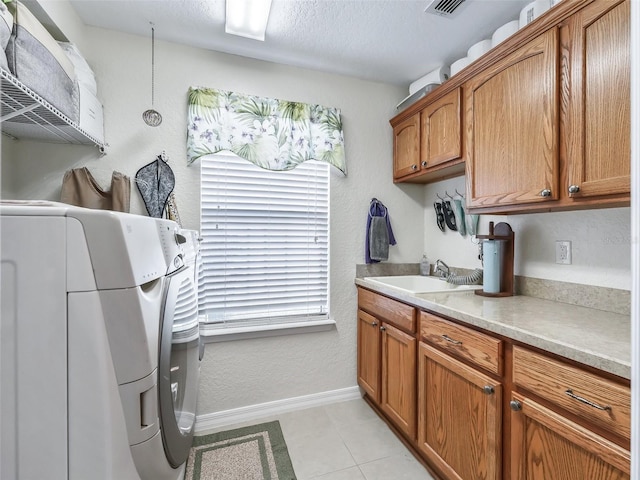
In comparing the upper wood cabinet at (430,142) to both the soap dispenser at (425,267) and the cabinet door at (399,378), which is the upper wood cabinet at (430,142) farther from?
the cabinet door at (399,378)

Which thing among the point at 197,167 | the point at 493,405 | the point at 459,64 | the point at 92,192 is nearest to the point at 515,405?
the point at 493,405

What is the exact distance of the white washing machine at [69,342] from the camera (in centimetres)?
65

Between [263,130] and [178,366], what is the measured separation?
1.54m

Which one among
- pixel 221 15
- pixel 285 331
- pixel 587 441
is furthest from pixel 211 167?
pixel 587 441

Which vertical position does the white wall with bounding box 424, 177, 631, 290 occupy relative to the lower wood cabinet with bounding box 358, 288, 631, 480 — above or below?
above

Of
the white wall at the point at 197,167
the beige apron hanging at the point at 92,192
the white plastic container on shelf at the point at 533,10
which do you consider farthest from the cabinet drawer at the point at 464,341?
the beige apron hanging at the point at 92,192

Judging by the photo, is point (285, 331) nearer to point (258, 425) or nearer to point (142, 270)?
point (258, 425)

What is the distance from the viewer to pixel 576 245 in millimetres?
1469

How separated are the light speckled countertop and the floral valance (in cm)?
117

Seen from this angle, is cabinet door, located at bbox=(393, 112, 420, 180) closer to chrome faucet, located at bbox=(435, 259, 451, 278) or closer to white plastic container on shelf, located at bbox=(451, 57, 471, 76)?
white plastic container on shelf, located at bbox=(451, 57, 471, 76)

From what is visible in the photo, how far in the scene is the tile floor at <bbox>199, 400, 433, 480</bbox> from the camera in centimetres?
159

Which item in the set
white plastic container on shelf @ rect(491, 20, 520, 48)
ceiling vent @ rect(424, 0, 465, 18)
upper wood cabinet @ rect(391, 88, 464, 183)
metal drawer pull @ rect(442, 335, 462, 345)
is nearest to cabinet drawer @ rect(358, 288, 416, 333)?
metal drawer pull @ rect(442, 335, 462, 345)

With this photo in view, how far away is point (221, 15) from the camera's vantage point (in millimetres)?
1689

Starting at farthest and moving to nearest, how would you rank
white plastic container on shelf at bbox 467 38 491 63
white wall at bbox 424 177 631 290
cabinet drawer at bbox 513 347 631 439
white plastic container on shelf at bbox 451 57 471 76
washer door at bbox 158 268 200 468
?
white plastic container on shelf at bbox 451 57 471 76
white plastic container on shelf at bbox 467 38 491 63
white wall at bbox 424 177 631 290
washer door at bbox 158 268 200 468
cabinet drawer at bbox 513 347 631 439
